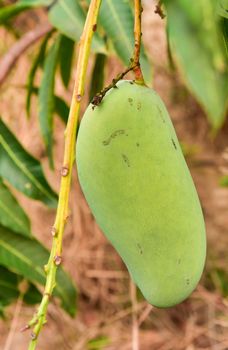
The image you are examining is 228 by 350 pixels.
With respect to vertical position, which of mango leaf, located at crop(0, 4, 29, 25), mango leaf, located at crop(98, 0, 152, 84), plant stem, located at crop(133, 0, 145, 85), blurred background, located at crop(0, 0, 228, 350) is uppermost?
plant stem, located at crop(133, 0, 145, 85)

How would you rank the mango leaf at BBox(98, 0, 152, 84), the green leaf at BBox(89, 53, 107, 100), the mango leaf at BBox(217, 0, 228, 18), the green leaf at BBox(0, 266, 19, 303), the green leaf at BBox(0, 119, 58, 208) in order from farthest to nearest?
1. the green leaf at BBox(89, 53, 107, 100)
2. the green leaf at BBox(0, 266, 19, 303)
3. the green leaf at BBox(0, 119, 58, 208)
4. the mango leaf at BBox(98, 0, 152, 84)
5. the mango leaf at BBox(217, 0, 228, 18)

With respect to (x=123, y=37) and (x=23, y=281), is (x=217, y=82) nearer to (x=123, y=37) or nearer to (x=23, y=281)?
(x=123, y=37)

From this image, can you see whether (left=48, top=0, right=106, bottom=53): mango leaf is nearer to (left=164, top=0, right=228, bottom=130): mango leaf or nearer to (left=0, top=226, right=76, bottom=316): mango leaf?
(left=0, top=226, right=76, bottom=316): mango leaf

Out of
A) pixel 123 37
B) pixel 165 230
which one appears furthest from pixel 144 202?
pixel 123 37

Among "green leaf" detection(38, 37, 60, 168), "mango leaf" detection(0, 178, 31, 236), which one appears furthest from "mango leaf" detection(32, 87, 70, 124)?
"mango leaf" detection(0, 178, 31, 236)

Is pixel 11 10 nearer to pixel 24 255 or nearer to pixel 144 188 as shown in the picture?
pixel 24 255

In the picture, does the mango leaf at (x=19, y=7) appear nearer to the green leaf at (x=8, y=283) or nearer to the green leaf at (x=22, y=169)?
the green leaf at (x=22, y=169)
